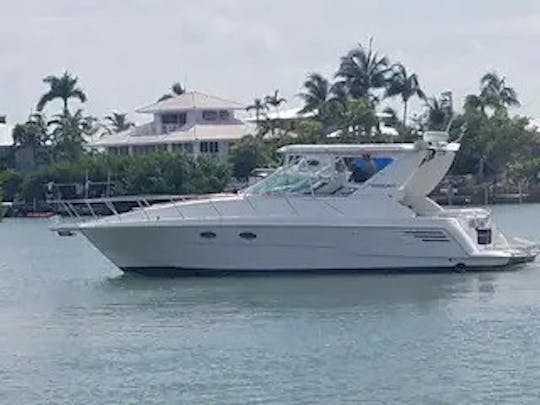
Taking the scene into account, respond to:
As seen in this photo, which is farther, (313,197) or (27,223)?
(27,223)

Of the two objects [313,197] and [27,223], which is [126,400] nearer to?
[313,197]

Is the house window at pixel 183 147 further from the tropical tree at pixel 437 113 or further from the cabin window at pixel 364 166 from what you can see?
the cabin window at pixel 364 166

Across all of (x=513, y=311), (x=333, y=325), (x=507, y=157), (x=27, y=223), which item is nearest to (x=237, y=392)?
(x=333, y=325)

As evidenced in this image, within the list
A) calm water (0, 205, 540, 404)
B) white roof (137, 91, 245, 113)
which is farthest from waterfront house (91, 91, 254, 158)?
calm water (0, 205, 540, 404)

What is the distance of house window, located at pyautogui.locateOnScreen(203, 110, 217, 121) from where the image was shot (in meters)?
113

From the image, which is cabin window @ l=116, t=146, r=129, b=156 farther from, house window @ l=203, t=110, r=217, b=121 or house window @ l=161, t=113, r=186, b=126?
house window @ l=203, t=110, r=217, b=121

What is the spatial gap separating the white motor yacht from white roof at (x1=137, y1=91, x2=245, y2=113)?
6827 cm

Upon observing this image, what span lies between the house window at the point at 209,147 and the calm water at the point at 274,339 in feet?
200

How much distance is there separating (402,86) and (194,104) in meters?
13.8

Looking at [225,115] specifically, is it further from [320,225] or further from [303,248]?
[320,225]

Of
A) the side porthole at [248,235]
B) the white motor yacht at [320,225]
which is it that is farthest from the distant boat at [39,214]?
the side porthole at [248,235]

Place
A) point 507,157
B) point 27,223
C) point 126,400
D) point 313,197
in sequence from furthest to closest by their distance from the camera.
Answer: point 507,157
point 27,223
point 313,197
point 126,400

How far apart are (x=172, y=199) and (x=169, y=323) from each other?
10.4m

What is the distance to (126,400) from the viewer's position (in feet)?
87.5
